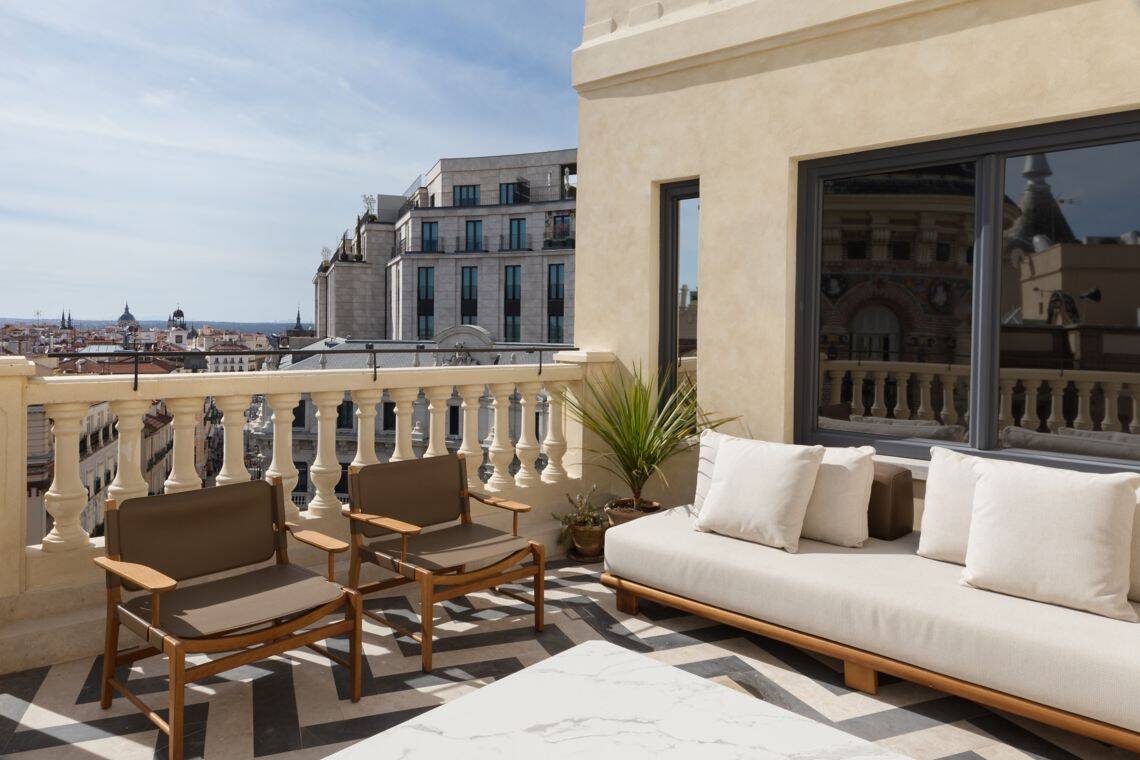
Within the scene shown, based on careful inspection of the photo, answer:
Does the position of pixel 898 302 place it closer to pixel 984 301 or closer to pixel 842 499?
pixel 984 301

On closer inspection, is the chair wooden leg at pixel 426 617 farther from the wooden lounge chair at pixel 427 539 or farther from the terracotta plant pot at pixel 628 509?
the terracotta plant pot at pixel 628 509

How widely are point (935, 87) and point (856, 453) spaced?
6.19 feet

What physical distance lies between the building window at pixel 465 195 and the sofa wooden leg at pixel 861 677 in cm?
4071

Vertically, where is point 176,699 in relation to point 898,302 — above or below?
below

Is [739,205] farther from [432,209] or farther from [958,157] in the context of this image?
[432,209]

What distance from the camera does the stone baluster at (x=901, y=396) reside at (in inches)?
154

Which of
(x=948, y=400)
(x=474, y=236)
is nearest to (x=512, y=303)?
(x=474, y=236)

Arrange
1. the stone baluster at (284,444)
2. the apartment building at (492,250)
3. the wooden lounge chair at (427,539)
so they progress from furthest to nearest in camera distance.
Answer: the apartment building at (492,250), the stone baluster at (284,444), the wooden lounge chair at (427,539)

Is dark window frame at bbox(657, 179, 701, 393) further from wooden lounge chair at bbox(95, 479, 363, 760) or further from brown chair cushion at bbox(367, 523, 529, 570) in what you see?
wooden lounge chair at bbox(95, 479, 363, 760)

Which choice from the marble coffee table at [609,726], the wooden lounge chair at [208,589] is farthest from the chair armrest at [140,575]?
the marble coffee table at [609,726]

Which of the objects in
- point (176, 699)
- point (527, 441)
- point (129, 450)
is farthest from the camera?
point (527, 441)

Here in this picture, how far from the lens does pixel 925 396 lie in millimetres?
3842

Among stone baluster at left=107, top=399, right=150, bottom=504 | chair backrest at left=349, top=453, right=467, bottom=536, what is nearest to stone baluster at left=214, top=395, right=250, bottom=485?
stone baluster at left=107, top=399, right=150, bottom=504

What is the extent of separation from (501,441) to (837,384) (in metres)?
2.05
